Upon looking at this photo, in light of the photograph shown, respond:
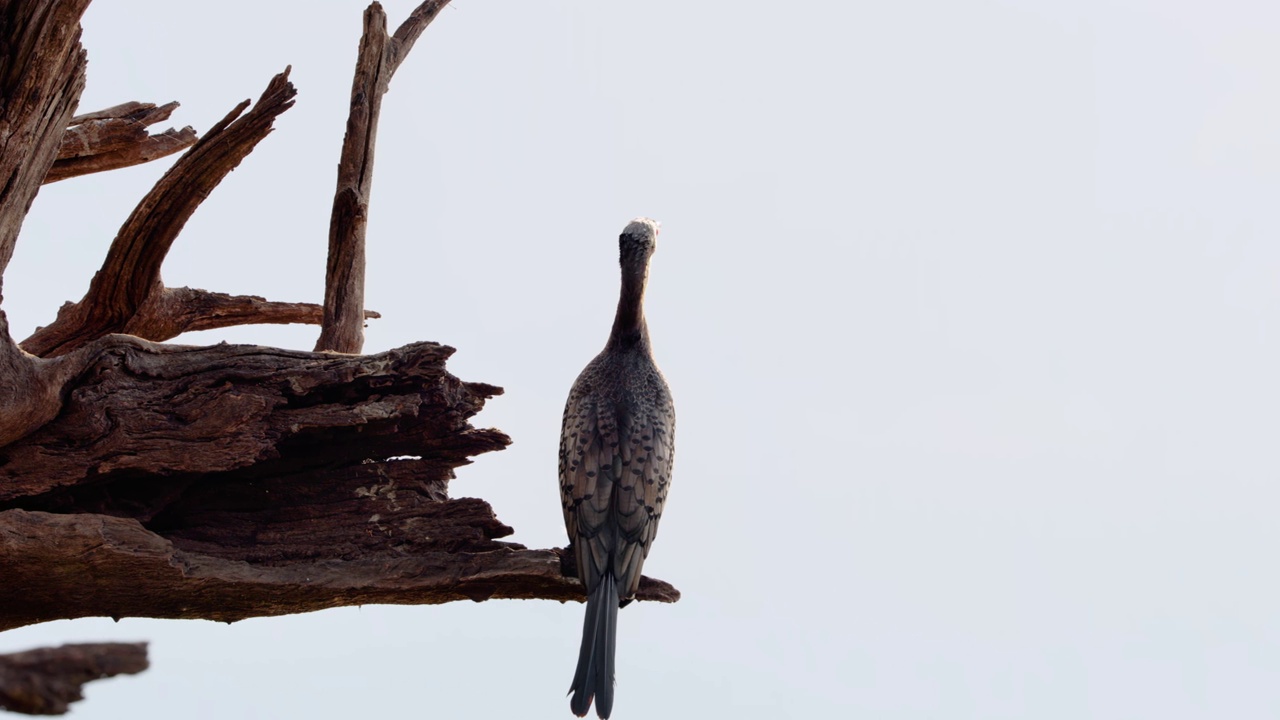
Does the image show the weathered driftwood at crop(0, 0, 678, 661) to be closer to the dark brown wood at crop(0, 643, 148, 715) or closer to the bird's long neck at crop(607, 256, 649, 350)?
the bird's long neck at crop(607, 256, 649, 350)

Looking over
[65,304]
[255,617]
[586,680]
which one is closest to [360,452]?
[255,617]

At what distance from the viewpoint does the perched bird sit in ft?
20.6

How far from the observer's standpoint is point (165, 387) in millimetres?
6531

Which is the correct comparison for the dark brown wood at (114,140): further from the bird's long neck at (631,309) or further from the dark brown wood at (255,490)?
the bird's long neck at (631,309)

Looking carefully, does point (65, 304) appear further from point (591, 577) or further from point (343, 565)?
point (591, 577)

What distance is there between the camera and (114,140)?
909cm

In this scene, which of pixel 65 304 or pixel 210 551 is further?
pixel 65 304

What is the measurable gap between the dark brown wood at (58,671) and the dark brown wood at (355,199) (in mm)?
5361

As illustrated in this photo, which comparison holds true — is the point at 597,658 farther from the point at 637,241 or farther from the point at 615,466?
the point at 637,241

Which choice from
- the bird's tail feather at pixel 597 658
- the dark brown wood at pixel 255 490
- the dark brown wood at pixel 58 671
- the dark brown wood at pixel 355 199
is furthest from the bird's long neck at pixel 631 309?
the dark brown wood at pixel 58 671

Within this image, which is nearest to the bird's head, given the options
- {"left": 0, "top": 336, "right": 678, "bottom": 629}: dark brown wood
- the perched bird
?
the perched bird

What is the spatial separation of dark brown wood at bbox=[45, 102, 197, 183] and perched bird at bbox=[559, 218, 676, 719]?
4.01m

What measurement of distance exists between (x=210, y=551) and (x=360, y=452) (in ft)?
2.96

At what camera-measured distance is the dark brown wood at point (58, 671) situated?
9.45 feet
